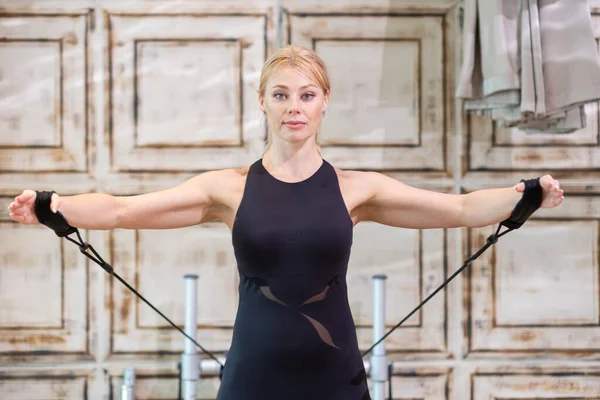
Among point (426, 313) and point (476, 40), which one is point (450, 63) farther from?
point (426, 313)

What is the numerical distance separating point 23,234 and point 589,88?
199 cm

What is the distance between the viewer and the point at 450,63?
2.24 meters

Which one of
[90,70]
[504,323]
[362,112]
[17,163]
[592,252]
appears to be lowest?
[504,323]

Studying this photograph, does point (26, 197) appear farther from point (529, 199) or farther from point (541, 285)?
point (541, 285)

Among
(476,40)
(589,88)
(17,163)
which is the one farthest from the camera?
(17,163)

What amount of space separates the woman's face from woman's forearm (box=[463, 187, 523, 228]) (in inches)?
16.6

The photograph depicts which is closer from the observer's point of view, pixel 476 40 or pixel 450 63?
pixel 476 40

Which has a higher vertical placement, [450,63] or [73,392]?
[450,63]

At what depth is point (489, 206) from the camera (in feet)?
4.62

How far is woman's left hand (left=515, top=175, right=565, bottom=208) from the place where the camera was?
1298 mm

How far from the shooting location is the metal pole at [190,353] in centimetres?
197

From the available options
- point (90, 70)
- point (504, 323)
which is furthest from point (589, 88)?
point (90, 70)

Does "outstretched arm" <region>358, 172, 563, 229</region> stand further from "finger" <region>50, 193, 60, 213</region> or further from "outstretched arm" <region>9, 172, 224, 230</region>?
"finger" <region>50, 193, 60, 213</region>

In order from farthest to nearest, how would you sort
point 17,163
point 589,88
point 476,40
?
point 17,163
point 476,40
point 589,88
